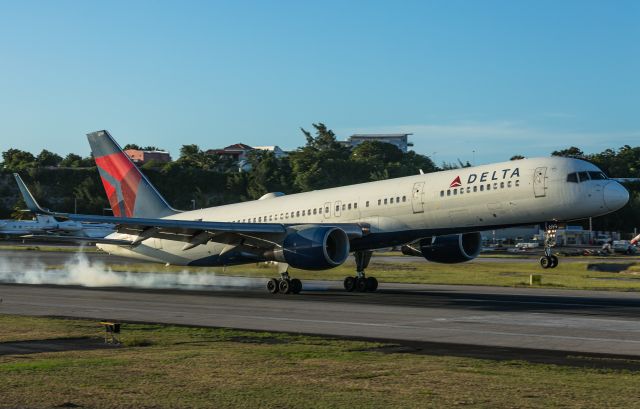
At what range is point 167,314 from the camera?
31.5 m

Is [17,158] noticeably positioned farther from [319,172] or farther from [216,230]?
[216,230]

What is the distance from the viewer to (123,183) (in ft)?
171

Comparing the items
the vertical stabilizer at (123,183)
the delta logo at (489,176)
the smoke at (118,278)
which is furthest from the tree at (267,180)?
the delta logo at (489,176)

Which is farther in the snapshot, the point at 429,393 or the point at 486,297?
the point at 486,297

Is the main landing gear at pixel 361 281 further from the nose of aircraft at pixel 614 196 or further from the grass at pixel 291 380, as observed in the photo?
the grass at pixel 291 380

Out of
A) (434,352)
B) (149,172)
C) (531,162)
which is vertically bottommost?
(434,352)

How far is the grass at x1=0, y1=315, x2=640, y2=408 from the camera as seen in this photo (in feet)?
45.9

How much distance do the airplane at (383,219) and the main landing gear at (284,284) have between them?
5 cm

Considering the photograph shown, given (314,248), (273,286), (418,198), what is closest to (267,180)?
(273,286)

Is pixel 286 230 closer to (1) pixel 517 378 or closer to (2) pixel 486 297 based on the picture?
(2) pixel 486 297

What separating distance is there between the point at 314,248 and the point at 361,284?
6.23 m

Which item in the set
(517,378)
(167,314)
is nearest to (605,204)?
(167,314)

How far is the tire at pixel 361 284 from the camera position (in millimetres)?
44500

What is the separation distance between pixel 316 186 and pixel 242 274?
4130 inches
